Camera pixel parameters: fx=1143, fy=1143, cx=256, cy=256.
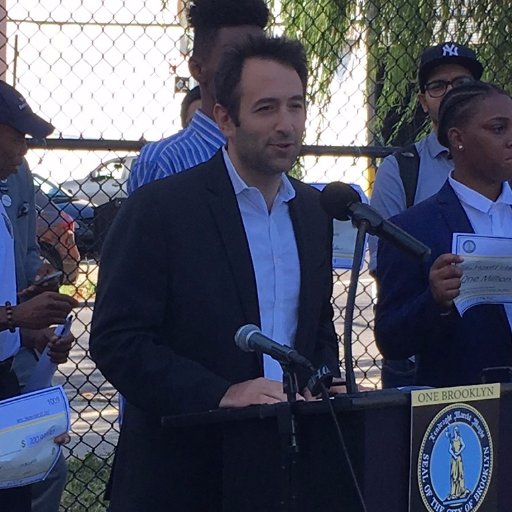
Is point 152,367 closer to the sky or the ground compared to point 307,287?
closer to the ground

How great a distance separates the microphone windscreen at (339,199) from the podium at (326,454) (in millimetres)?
422

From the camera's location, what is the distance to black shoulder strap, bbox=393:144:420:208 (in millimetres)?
4461

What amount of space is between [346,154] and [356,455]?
3.04 metres

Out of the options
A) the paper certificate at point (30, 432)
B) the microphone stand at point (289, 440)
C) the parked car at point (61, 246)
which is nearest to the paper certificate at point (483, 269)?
the microphone stand at point (289, 440)

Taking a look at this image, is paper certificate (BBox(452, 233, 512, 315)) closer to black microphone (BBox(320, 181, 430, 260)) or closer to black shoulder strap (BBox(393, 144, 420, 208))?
black microphone (BBox(320, 181, 430, 260))

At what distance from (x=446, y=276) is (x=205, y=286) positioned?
2.29 feet

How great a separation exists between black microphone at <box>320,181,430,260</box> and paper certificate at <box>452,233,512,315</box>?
710 mm

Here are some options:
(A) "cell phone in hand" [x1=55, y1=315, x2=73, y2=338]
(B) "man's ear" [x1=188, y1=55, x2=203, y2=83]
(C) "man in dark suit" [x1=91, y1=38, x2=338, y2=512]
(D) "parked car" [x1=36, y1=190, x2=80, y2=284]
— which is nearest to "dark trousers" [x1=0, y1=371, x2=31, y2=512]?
(A) "cell phone in hand" [x1=55, y1=315, x2=73, y2=338]

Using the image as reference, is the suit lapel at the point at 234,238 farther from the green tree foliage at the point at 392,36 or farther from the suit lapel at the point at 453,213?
the green tree foliage at the point at 392,36

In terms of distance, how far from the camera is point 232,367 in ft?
9.26

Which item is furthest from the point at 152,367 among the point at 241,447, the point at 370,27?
the point at 370,27

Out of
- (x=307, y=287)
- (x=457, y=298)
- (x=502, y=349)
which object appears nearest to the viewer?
(x=307, y=287)

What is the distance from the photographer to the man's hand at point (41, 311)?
3.55m

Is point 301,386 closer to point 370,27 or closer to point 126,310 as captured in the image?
point 126,310
